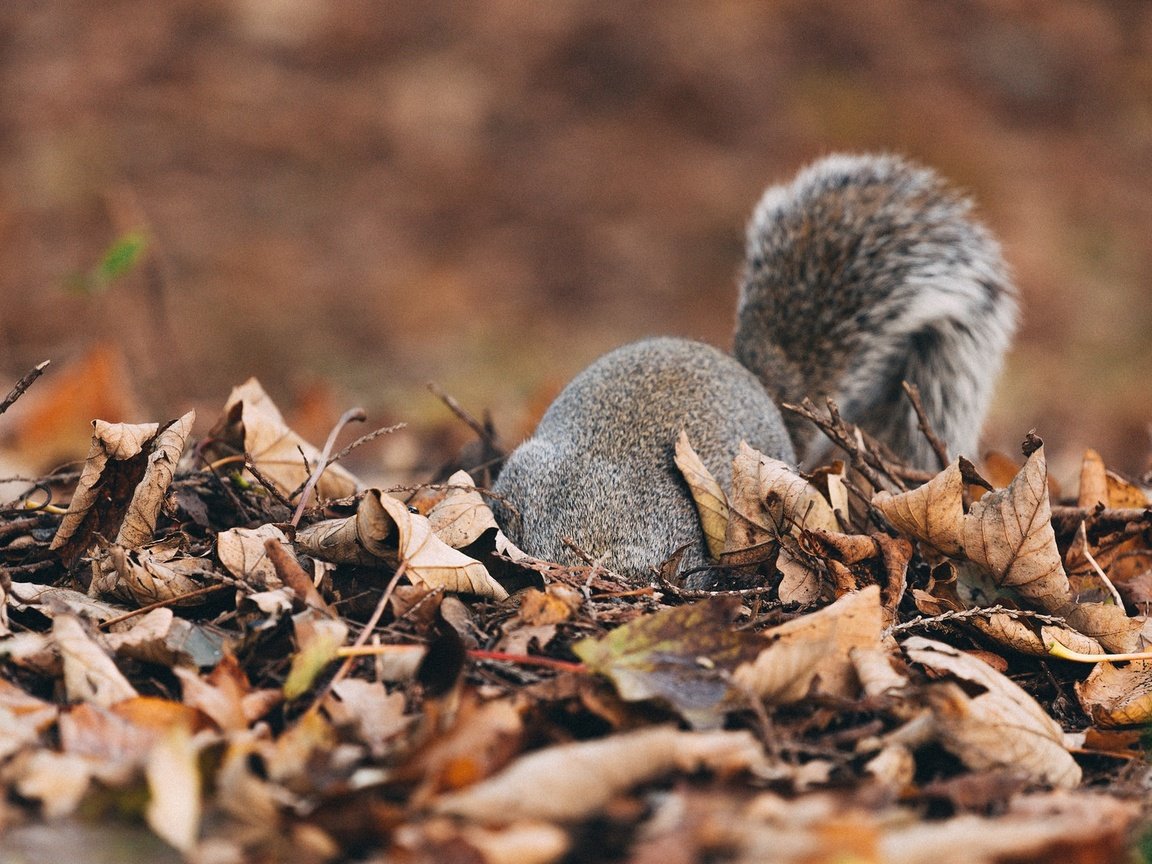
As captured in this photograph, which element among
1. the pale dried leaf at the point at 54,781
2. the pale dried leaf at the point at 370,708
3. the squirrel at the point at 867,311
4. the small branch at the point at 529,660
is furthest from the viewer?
the squirrel at the point at 867,311

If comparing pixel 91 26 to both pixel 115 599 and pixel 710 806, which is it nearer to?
pixel 115 599

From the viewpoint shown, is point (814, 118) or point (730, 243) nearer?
point (730, 243)

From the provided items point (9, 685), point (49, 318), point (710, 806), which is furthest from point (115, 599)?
point (49, 318)

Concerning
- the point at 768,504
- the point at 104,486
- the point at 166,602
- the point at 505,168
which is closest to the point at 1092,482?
the point at 768,504

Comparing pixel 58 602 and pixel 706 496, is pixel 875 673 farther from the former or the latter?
pixel 58 602

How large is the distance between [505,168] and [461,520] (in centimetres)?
577

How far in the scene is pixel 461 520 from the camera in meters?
2.27

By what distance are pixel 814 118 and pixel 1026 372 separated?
2334mm

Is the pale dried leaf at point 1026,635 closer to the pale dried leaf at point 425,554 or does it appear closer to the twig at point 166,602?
the pale dried leaf at point 425,554

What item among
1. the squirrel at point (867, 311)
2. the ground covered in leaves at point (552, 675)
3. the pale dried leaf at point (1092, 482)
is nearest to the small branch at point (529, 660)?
the ground covered in leaves at point (552, 675)

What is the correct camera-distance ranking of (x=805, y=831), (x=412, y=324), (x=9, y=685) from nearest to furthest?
1. (x=805, y=831)
2. (x=9, y=685)
3. (x=412, y=324)

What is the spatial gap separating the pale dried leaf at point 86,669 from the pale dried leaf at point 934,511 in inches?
53.5

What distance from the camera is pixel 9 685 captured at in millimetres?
1736

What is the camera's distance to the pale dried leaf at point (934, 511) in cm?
220
